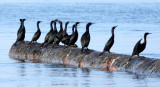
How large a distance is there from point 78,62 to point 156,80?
402 centimetres

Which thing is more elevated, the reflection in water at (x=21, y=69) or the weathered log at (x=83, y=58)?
the weathered log at (x=83, y=58)

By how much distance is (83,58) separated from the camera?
61.3ft

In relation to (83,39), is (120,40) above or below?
below

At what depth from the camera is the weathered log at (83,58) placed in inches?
637

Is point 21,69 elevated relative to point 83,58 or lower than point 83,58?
lower

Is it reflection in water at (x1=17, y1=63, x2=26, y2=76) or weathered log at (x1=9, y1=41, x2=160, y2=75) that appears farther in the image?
reflection in water at (x1=17, y1=63, x2=26, y2=76)

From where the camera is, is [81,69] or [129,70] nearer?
[129,70]

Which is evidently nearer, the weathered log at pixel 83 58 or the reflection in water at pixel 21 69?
the weathered log at pixel 83 58

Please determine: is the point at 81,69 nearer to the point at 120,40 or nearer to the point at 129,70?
the point at 129,70

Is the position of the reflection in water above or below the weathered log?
below

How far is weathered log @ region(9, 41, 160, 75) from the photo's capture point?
16.2 m

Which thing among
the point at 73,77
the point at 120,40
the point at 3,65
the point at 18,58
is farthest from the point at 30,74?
the point at 120,40

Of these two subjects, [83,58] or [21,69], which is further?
[21,69]

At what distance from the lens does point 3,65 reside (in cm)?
2017
